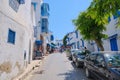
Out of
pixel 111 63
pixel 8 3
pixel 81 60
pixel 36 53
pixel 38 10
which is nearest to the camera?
pixel 111 63

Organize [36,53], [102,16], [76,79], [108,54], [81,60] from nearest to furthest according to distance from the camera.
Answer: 1. [102,16]
2. [108,54]
3. [76,79]
4. [81,60]
5. [36,53]

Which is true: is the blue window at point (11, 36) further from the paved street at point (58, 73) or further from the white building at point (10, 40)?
the paved street at point (58, 73)

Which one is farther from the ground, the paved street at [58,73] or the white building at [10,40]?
the white building at [10,40]

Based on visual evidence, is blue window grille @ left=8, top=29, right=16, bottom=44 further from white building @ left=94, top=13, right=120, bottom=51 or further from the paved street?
white building @ left=94, top=13, right=120, bottom=51

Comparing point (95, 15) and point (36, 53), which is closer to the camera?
point (95, 15)

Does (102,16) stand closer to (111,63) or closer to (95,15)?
(95,15)

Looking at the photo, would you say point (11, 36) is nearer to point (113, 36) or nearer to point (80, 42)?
point (113, 36)

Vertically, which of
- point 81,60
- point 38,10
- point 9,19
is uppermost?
point 38,10

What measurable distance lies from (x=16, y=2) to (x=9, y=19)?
2209 mm

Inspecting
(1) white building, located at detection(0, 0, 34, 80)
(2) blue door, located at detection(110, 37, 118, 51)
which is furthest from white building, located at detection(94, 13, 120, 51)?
(1) white building, located at detection(0, 0, 34, 80)

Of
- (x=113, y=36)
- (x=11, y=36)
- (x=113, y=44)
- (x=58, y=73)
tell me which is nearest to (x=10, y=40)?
(x=11, y=36)

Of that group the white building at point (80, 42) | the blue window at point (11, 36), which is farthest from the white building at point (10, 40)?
the white building at point (80, 42)

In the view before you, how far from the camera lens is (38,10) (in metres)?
35.7

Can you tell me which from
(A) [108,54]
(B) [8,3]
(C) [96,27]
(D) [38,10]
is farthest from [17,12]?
(D) [38,10]
